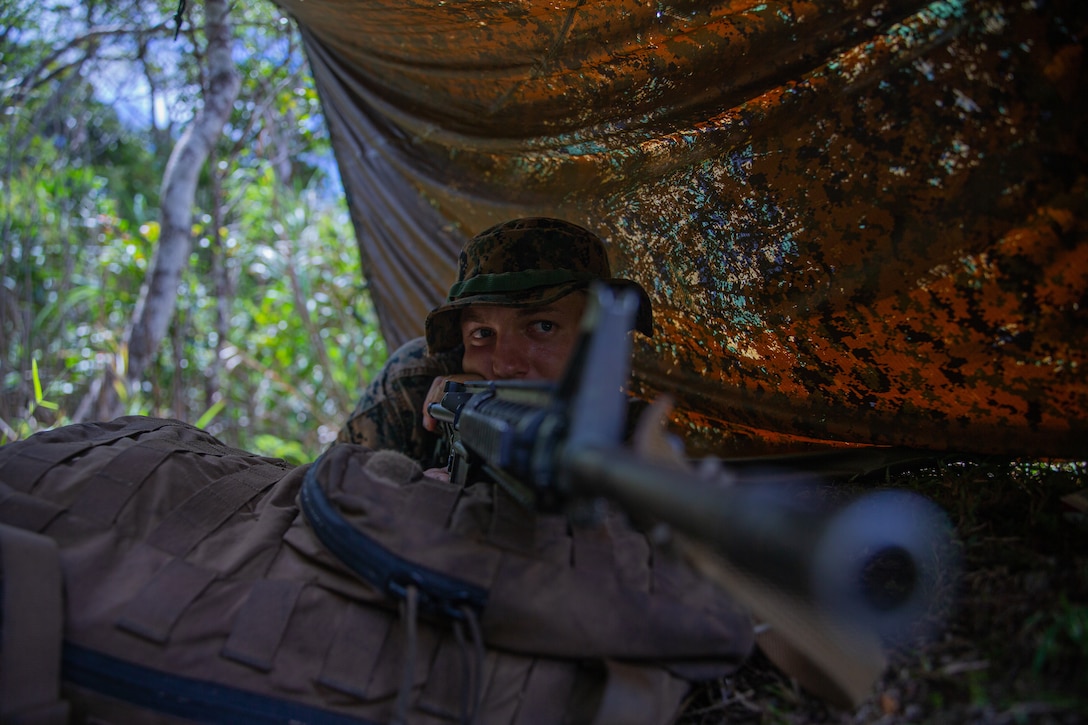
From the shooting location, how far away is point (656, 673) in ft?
3.68

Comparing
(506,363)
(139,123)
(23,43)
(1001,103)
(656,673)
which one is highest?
(139,123)

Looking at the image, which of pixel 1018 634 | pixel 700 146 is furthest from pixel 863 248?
pixel 1018 634

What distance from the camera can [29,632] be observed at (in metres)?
1.06

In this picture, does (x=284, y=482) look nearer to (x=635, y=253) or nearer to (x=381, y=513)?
(x=381, y=513)

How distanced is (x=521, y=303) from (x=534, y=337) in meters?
0.13

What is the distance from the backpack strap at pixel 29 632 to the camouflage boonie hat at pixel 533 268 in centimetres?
131

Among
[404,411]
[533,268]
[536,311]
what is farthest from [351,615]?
[404,411]

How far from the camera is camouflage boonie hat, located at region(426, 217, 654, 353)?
2105 mm

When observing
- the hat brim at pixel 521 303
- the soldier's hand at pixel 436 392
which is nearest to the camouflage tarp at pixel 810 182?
the hat brim at pixel 521 303

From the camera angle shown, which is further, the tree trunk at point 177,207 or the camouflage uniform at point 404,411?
the tree trunk at point 177,207

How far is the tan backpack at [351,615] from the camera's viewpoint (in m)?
1.10

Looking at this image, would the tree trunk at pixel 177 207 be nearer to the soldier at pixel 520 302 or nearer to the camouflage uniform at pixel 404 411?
the camouflage uniform at pixel 404 411

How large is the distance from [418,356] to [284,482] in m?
1.21

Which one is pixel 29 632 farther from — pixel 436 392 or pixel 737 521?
pixel 436 392
